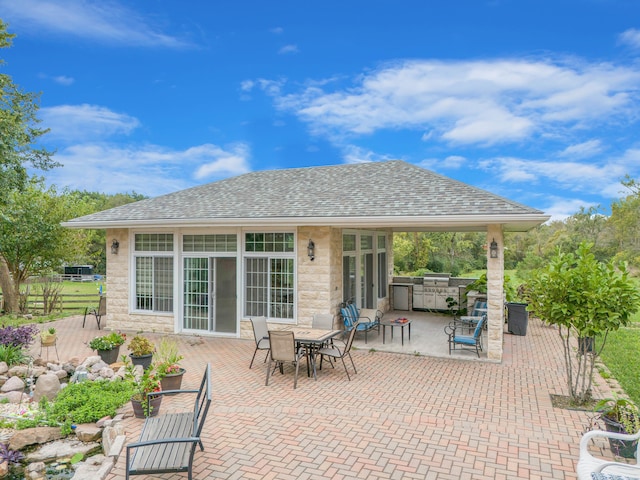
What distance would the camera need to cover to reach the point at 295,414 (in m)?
5.83

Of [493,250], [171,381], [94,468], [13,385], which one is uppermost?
[493,250]

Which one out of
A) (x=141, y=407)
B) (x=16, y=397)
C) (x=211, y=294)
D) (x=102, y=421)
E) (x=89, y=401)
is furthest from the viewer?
(x=211, y=294)

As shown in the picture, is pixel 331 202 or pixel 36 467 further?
pixel 331 202

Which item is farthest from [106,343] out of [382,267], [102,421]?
[382,267]

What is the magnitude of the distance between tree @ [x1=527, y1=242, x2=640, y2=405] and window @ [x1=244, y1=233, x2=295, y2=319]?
579 centimetres

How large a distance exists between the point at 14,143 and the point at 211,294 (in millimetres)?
6625

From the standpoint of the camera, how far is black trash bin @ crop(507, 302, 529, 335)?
37.9 feet

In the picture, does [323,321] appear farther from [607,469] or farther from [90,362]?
[607,469]

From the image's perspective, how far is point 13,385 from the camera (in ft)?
21.9

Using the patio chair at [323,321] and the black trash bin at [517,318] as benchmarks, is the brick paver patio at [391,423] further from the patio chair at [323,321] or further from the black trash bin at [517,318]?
the black trash bin at [517,318]

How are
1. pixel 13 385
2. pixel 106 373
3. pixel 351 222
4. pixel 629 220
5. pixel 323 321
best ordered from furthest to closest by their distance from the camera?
pixel 629 220 < pixel 351 222 < pixel 323 321 < pixel 106 373 < pixel 13 385

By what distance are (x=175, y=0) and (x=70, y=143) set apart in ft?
67.9

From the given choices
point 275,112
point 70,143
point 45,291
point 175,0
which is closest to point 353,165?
point 175,0

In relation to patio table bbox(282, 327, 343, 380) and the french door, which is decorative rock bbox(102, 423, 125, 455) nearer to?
patio table bbox(282, 327, 343, 380)
